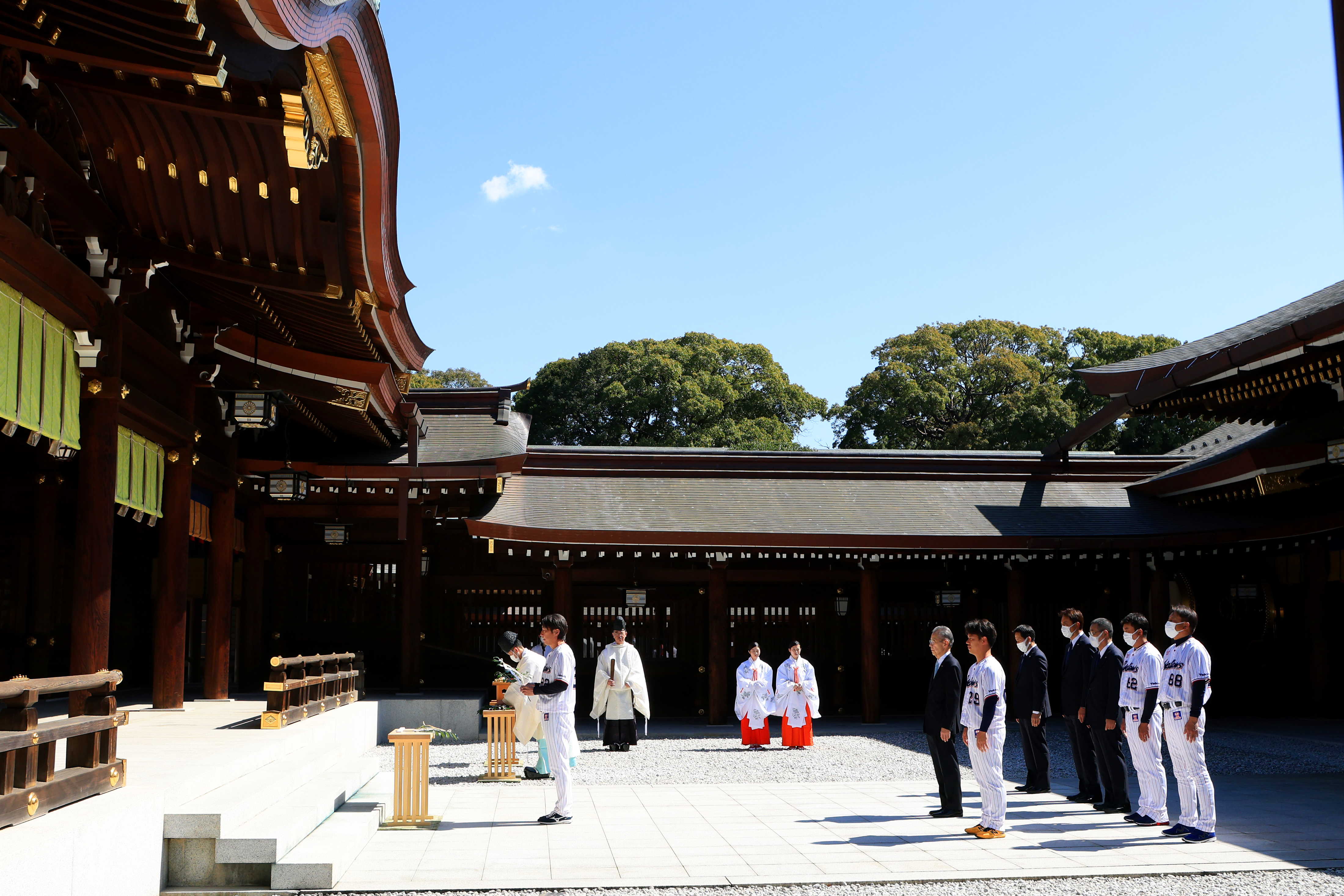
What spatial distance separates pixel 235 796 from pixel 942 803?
5322mm

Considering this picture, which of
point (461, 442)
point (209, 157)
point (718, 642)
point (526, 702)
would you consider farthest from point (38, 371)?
point (718, 642)

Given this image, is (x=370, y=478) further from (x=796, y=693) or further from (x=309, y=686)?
(x=796, y=693)

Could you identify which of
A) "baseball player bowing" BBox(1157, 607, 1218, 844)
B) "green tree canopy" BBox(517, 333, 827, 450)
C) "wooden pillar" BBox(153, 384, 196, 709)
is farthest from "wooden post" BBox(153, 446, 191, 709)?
"green tree canopy" BBox(517, 333, 827, 450)

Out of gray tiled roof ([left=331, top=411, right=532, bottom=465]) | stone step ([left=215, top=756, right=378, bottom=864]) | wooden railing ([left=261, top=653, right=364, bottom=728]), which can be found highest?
gray tiled roof ([left=331, top=411, right=532, bottom=465])

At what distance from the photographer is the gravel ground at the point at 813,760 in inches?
436

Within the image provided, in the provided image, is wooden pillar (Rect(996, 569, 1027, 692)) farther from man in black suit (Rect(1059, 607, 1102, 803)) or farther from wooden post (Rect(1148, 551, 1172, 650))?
man in black suit (Rect(1059, 607, 1102, 803))

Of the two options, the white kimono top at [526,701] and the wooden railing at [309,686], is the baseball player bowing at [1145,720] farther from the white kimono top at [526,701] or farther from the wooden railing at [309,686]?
the wooden railing at [309,686]

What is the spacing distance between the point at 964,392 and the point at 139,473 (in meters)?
33.2

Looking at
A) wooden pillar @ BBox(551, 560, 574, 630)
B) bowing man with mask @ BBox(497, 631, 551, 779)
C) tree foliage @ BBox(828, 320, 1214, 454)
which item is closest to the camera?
bowing man with mask @ BBox(497, 631, 551, 779)

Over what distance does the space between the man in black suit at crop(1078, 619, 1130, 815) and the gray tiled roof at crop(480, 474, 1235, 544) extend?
6.37 meters

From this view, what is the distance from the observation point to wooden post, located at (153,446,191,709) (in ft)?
34.4

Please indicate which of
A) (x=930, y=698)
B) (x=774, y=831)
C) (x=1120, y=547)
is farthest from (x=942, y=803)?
(x=1120, y=547)

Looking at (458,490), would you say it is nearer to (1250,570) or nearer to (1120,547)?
(1120,547)

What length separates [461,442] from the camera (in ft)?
54.2
